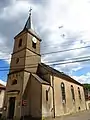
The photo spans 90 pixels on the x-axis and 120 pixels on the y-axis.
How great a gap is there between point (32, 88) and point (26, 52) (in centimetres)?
608

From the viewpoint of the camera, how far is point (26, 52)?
22188mm

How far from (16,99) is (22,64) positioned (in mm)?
5506

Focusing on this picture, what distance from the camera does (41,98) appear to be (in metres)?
18.3

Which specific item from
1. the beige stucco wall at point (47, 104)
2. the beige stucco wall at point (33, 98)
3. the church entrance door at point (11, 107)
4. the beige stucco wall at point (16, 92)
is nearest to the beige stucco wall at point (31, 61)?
the beige stucco wall at point (16, 92)

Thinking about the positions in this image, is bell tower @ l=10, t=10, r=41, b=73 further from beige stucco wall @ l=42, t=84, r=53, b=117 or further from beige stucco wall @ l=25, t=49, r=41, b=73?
beige stucco wall @ l=42, t=84, r=53, b=117

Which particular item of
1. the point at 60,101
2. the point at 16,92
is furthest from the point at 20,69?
the point at 60,101

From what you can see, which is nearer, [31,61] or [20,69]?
[20,69]

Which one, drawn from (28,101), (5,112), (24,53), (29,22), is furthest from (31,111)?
(29,22)

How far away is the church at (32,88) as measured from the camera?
18.5 metres

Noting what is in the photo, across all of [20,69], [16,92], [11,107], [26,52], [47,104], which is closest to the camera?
[16,92]

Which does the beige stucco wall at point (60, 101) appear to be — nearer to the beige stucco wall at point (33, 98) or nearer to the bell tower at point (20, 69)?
the beige stucco wall at point (33, 98)

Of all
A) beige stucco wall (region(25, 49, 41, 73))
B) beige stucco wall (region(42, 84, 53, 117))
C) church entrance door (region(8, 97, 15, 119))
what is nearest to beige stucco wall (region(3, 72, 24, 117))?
church entrance door (region(8, 97, 15, 119))

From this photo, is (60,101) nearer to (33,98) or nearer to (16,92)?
(33,98)

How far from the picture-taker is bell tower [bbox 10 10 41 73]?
2181 centimetres
